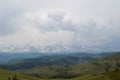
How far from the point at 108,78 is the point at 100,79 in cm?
627

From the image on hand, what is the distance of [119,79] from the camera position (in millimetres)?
164125

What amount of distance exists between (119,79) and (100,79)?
50.7 feet

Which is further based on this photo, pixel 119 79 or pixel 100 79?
pixel 100 79

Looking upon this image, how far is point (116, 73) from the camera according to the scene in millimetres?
173125

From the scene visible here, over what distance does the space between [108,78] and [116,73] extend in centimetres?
629

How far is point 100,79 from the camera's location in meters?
176

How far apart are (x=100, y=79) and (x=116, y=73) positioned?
11054 millimetres

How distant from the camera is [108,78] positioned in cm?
17175

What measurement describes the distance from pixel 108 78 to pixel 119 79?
9.30 m

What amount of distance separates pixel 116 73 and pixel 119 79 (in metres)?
9.35
